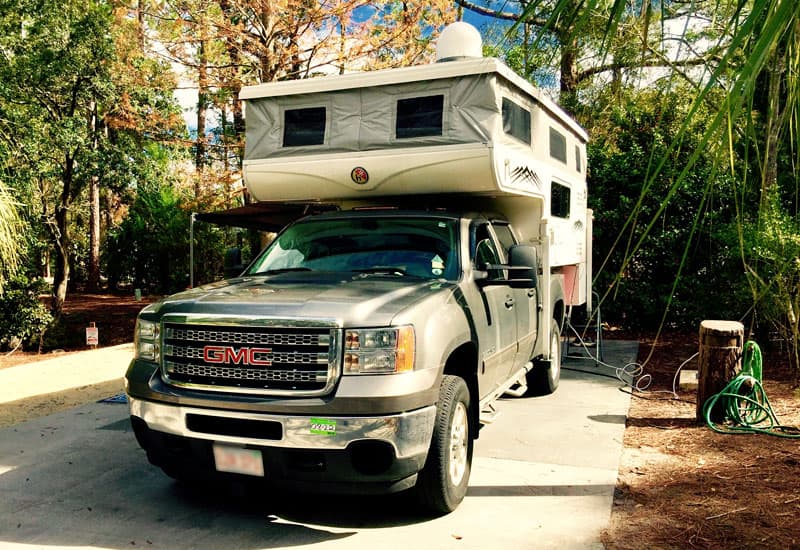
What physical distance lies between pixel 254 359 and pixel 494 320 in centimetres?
209

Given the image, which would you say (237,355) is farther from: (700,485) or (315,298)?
(700,485)

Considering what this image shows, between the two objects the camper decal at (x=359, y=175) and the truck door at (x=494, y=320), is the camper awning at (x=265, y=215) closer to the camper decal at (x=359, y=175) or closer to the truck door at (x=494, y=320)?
the camper decal at (x=359, y=175)

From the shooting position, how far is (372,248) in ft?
17.7

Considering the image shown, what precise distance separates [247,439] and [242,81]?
32.2 feet

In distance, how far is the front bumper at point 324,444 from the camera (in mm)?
3814

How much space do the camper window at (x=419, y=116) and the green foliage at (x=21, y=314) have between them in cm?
1140

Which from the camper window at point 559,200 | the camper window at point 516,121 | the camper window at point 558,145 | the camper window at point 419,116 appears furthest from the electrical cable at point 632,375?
the camper window at point 419,116

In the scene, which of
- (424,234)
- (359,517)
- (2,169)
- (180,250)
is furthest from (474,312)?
(180,250)

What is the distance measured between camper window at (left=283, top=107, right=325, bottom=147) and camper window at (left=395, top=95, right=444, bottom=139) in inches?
30.9

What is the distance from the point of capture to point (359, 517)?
4.45 metres

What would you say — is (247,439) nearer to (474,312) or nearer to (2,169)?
(474,312)

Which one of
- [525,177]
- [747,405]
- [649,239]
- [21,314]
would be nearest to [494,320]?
[525,177]

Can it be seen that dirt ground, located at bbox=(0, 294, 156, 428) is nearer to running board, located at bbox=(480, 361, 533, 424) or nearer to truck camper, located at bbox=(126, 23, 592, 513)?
truck camper, located at bbox=(126, 23, 592, 513)

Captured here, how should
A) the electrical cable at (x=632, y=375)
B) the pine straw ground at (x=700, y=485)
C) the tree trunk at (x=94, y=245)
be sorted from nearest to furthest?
1. the pine straw ground at (x=700, y=485)
2. the electrical cable at (x=632, y=375)
3. the tree trunk at (x=94, y=245)
